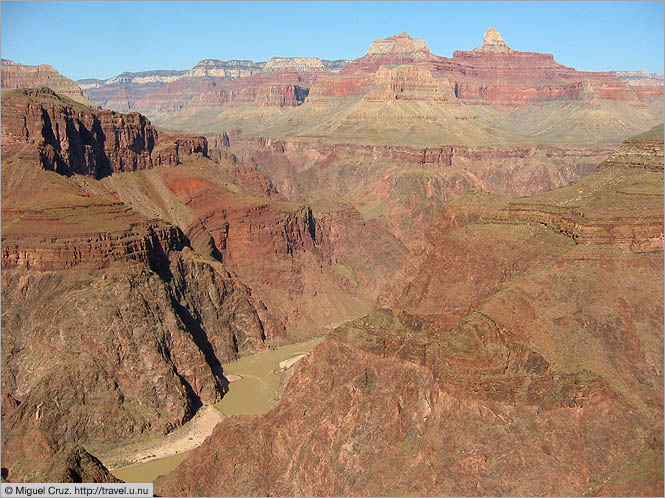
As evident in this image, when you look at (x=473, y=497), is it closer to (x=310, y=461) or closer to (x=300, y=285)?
(x=310, y=461)

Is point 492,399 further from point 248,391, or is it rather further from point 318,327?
point 318,327

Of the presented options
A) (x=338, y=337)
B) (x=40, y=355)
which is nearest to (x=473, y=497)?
(x=338, y=337)

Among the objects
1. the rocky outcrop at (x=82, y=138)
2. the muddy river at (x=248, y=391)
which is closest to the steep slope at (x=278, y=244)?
the rocky outcrop at (x=82, y=138)

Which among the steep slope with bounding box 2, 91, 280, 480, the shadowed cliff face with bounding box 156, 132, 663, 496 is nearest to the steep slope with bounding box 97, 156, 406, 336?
the steep slope with bounding box 2, 91, 280, 480

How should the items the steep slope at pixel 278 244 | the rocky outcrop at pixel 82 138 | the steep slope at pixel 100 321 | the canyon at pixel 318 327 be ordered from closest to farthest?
the canyon at pixel 318 327, the steep slope at pixel 100 321, the rocky outcrop at pixel 82 138, the steep slope at pixel 278 244

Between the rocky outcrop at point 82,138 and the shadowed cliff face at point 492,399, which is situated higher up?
the rocky outcrop at point 82,138

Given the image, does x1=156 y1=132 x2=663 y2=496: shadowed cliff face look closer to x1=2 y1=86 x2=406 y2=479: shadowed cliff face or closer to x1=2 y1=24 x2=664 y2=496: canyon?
x1=2 y1=24 x2=664 y2=496: canyon

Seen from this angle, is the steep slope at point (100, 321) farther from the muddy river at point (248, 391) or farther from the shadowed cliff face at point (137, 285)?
the muddy river at point (248, 391)
